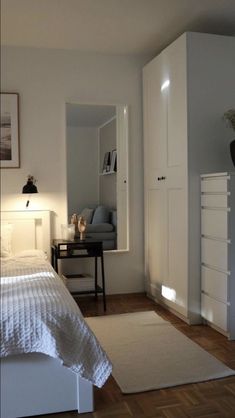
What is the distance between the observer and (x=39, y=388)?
6.48 feet

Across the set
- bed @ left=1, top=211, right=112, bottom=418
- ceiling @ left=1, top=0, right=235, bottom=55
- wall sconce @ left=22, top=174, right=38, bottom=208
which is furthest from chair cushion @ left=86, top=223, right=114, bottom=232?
bed @ left=1, top=211, right=112, bottom=418

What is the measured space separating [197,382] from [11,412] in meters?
1.01

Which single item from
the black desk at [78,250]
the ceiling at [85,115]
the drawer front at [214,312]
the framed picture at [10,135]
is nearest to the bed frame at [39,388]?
the drawer front at [214,312]

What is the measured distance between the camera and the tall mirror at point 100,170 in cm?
408

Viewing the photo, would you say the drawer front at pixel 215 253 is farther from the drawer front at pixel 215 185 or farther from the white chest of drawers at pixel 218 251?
the drawer front at pixel 215 185

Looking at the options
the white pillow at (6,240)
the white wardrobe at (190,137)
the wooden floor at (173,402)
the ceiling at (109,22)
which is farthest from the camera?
the white pillow at (6,240)

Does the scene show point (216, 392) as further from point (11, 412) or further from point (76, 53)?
point (76, 53)

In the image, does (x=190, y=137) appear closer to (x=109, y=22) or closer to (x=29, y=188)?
(x=109, y=22)

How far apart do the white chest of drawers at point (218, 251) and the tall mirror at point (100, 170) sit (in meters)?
1.13

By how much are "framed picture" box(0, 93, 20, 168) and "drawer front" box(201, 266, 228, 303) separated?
79.1 inches

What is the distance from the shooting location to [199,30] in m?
3.54

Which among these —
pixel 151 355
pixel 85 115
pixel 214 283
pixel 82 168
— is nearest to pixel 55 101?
pixel 85 115

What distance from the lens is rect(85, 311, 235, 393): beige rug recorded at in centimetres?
237

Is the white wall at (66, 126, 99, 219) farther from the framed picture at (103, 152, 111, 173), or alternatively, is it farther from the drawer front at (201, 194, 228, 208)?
the drawer front at (201, 194, 228, 208)
